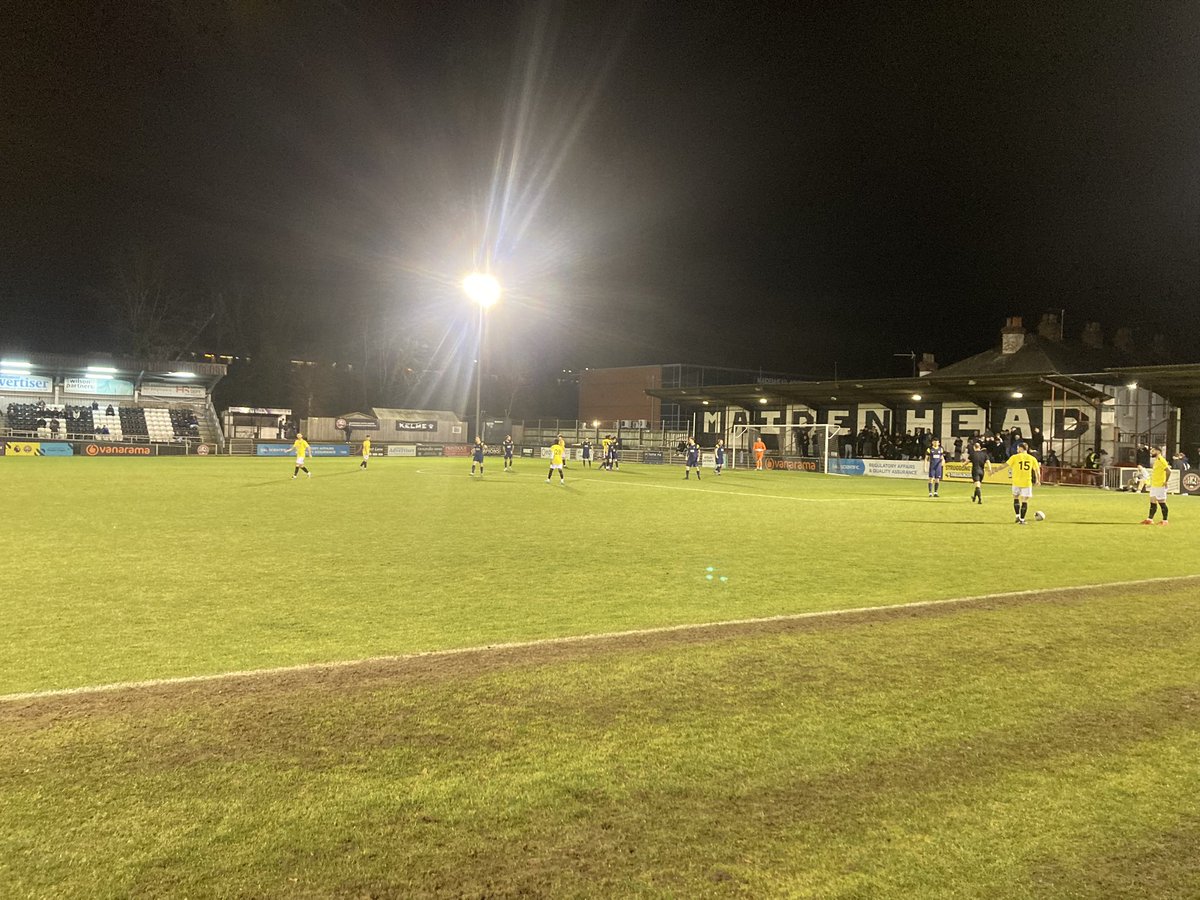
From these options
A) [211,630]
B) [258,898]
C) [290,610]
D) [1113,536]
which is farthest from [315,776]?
[1113,536]

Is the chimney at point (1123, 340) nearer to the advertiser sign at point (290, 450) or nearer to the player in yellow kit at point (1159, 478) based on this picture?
the player in yellow kit at point (1159, 478)

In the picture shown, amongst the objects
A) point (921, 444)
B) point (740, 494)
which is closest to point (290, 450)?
point (740, 494)

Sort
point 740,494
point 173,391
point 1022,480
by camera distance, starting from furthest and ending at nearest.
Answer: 1. point 173,391
2. point 740,494
3. point 1022,480

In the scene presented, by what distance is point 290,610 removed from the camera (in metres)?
7.98

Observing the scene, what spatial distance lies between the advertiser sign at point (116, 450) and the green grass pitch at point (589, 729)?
42.8 metres

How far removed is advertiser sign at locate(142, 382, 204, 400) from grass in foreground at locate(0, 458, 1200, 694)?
3849cm

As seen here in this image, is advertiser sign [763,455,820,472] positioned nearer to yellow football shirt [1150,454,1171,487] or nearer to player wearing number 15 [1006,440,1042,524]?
yellow football shirt [1150,454,1171,487]

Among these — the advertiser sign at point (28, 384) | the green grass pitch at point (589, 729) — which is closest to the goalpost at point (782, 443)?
Result: the green grass pitch at point (589, 729)

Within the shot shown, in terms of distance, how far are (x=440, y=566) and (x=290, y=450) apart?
162ft

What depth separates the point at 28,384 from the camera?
2073 inches

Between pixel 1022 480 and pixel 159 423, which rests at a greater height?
pixel 159 423

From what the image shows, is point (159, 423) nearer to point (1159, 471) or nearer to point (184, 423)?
point (184, 423)

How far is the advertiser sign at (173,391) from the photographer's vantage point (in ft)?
189

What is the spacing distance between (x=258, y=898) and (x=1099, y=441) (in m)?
46.9
